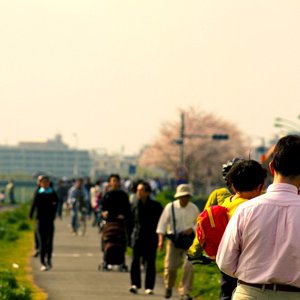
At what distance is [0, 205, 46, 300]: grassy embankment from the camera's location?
53.2 ft

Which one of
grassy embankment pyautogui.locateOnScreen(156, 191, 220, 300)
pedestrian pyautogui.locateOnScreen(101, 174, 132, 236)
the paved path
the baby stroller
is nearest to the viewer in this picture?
grassy embankment pyautogui.locateOnScreen(156, 191, 220, 300)

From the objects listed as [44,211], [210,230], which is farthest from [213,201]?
[44,211]

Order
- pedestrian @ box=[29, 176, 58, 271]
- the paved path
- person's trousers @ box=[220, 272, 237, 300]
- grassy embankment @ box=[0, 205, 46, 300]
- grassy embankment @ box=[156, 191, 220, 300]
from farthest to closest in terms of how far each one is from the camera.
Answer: pedestrian @ box=[29, 176, 58, 271] → the paved path → grassy embankment @ box=[156, 191, 220, 300] → grassy embankment @ box=[0, 205, 46, 300] → person's trousers @ box=[220, 272, 237, 300]

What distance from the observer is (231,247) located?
702cm

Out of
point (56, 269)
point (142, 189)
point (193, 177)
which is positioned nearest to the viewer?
point (142, 189)

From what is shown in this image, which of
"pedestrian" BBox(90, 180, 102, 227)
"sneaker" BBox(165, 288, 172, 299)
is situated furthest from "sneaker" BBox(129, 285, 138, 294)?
"pedestrian" BBox(90, 180, 102, 227)

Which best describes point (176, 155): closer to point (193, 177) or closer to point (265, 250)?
point (193, 177)

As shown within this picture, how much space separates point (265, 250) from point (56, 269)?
16.0m

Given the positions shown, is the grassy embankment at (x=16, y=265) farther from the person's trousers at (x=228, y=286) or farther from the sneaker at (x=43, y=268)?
the person's trousers at (x=228, y=286)

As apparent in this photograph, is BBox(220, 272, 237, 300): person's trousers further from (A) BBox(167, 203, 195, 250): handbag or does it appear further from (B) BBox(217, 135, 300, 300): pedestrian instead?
(A) BBox(167, 203, 195, 250): handbag

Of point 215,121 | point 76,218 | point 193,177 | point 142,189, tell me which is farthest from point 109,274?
point 215,121

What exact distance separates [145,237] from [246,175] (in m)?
9.94

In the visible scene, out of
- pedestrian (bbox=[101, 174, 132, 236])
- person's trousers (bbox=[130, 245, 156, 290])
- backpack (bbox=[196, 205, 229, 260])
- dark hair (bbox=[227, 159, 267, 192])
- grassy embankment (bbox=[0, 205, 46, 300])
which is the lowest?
grassy embankment (bbox=[0, 205, 46, 300])

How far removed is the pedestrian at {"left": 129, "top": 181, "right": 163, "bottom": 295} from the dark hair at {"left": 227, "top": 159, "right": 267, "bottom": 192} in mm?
9648
